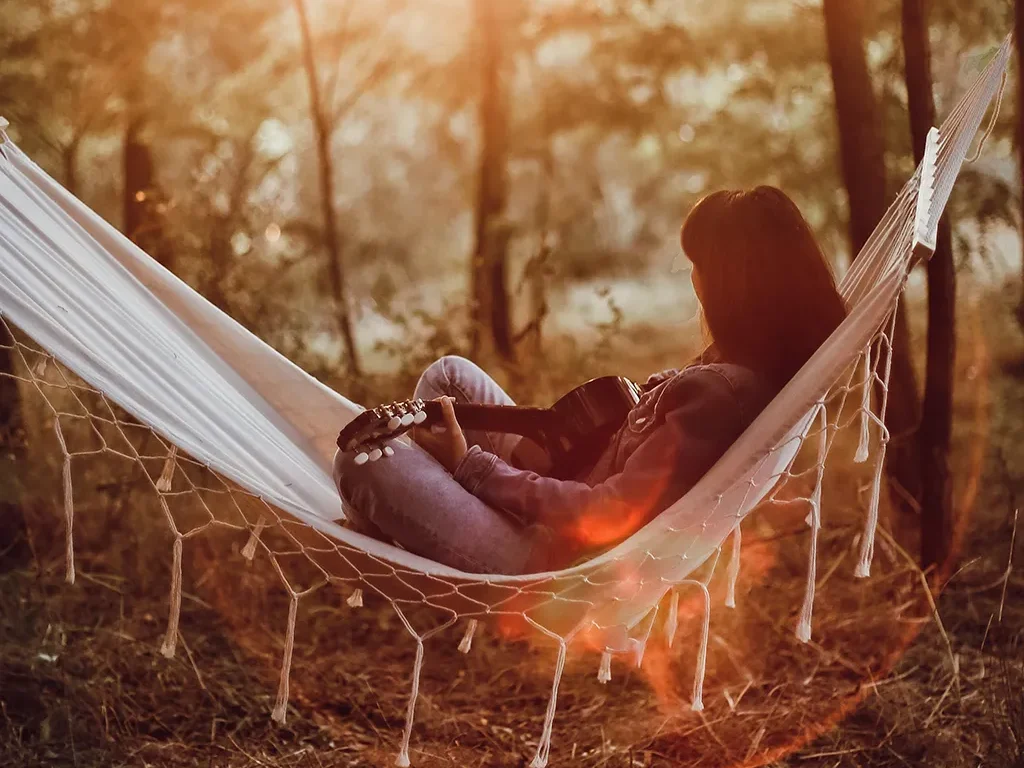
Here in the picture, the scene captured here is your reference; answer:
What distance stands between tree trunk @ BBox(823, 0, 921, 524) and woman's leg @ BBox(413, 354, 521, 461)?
103 cm

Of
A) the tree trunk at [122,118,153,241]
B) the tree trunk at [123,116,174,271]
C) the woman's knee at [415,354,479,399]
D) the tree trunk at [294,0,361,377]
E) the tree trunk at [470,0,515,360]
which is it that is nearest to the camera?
the woman's knee at [415,354,479,399]

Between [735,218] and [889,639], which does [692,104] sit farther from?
[735,218]

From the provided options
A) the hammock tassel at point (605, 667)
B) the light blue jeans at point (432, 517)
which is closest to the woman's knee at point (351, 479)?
the light blue jeans at point (432, 517)

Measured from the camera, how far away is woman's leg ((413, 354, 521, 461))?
65.2 inches

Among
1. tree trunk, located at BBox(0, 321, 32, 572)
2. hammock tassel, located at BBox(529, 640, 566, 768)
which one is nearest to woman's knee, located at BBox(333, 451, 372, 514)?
hammock tassel, located at BBox(529, 640, 566, 768)

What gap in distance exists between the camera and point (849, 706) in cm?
198

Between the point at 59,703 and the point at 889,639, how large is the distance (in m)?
1.66

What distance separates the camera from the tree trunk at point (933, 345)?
2.11m

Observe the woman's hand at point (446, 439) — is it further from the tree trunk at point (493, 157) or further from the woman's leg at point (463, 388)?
the tree trunk at point (493, 157)

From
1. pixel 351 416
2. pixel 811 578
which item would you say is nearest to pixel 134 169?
pixel 351 416

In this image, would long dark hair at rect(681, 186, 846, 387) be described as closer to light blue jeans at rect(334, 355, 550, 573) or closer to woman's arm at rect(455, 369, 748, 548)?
woman's arm at rect(455, 369, 748, 548)

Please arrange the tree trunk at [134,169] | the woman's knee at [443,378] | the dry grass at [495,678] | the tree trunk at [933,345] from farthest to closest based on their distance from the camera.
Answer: the tree trunk at [134,169] < the tree trunk at [933,345] < the dry grass at [495,678] < the woman's knee at [443,378]

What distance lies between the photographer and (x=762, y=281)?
1.36 meters

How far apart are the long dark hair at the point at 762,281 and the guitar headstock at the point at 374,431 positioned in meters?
0.44
